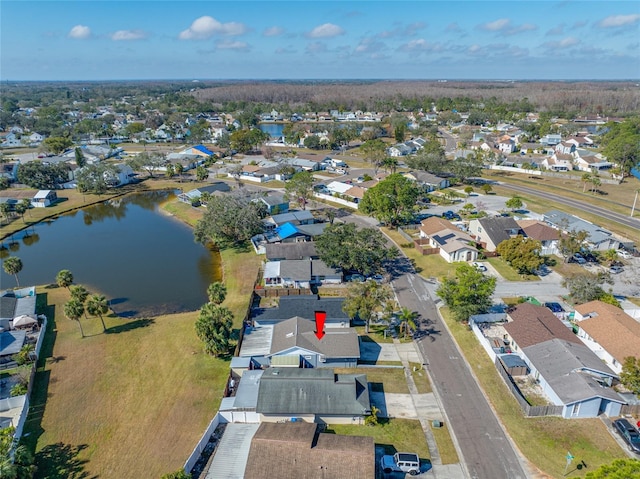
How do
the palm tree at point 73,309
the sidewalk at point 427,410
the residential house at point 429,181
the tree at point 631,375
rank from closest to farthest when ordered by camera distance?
the sidewalk at point 427,410 < the tree at point 631,375 < the palm tree at point 73,309 < the residential house at point 429,181

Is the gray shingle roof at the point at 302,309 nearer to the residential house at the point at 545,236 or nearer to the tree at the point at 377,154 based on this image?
the residential house at the point at 545,236

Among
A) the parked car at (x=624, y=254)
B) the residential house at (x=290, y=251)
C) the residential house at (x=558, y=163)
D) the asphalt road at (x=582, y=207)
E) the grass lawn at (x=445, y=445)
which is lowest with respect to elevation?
the grass lawn at (x=445, y=445)

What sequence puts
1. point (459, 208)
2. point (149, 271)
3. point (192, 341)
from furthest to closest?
1. point (459, 208)
2. point (149, 271)
3. point (192, 341)

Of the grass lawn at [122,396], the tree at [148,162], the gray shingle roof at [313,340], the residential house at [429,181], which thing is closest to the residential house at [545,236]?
the residential house at [429,181]

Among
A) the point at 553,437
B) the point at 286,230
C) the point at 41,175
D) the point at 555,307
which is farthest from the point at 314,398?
the point at 41,175

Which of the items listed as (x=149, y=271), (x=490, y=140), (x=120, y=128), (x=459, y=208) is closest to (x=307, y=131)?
(x=490, y=140)

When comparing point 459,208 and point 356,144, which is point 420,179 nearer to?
point 459,208

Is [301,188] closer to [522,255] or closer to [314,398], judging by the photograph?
[522,255]
